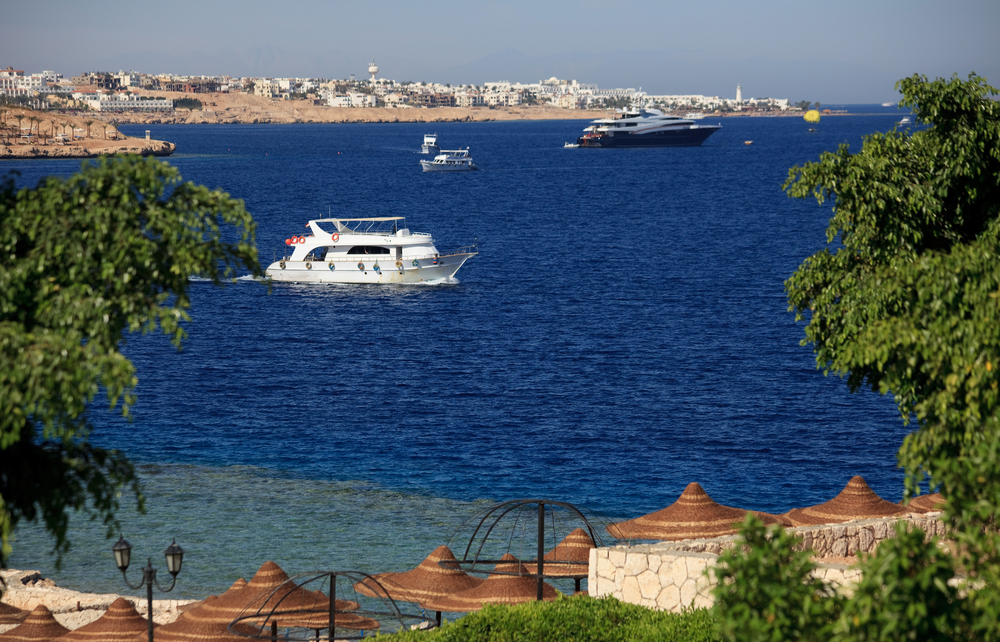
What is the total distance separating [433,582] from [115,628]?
520 cm

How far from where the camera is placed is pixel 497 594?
15.9 m

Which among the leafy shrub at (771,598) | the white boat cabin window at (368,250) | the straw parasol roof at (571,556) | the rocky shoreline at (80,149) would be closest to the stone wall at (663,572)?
the straw parasol roof at (571,556)

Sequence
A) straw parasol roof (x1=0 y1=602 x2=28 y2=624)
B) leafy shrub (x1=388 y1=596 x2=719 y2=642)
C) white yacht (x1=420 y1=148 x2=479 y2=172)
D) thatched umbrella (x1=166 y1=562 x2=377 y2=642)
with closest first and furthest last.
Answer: leafy shrub (x1=388 y1=596 x2=719 y2=642) < thatched umbrella (x1=166 y1=562 x2=377 y2=642) < straw parasol roof (x1=0 y1=602 x2=28 y2=624) < white yacht (x1=420 y1=148 x2=479 y2=172)

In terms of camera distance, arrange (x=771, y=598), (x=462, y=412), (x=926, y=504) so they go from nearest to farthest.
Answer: (x=771, y=598)
(x=926, y=504)
(x=462, y=412)

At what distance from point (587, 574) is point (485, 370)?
955 inches

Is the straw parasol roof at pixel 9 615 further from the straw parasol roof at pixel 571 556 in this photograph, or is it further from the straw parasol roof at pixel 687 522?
the straw parasol roof at pixel 687 522

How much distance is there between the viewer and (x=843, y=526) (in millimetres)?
17609

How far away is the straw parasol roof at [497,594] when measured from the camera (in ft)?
51.9

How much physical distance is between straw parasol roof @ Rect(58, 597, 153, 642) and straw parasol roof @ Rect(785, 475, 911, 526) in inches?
480

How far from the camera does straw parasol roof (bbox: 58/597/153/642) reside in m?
15.7

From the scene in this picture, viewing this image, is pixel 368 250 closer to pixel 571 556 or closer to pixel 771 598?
pixel 571 556

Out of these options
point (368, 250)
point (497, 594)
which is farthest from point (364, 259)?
point (497, 594)

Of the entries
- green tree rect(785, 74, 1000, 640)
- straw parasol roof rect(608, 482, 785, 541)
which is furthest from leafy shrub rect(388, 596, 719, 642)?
green tree rect(785, 74, 1000, 640)

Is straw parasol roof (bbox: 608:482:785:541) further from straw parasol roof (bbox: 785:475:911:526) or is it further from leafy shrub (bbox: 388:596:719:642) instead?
leafy shrub (bbox: 388:596:719:642)
